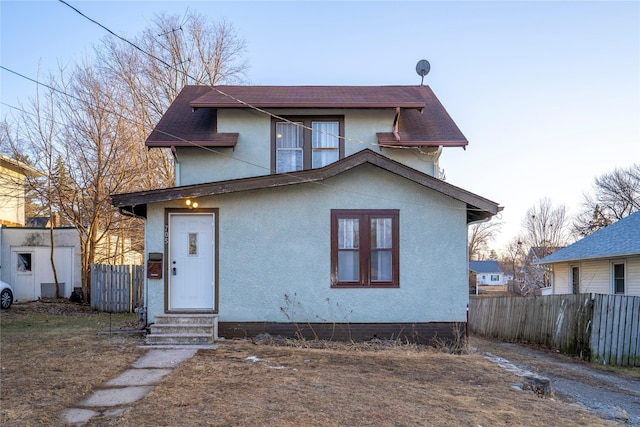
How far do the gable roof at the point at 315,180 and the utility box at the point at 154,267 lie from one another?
1094 millimetres

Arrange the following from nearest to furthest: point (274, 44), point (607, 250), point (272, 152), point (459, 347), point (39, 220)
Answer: point (459, 347)
point (272, 152)
point (274, 44)
point (607, 250)
point (39, 220)

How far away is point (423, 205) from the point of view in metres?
11.1

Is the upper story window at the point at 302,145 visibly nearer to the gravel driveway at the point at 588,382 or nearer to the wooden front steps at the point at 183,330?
the wooden front steps at the point at 183,330

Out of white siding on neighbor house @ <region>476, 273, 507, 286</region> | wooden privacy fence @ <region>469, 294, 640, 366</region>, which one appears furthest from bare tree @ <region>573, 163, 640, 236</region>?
white siding on neighbor house @ <region>476, 273, 507, 286</region>

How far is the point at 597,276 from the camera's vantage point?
20.6 m

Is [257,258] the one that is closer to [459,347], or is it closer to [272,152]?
[272,152]

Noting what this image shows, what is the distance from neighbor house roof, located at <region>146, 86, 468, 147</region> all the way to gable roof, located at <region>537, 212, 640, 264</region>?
8200 millimetres

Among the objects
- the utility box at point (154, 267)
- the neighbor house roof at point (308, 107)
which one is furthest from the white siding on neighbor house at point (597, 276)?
the utility box at point (154, 267)

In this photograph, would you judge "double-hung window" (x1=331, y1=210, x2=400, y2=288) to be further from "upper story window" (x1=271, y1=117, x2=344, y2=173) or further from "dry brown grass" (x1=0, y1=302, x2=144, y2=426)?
"dry brown grass" (x1=0, y1=302, x2=144, y2=426)

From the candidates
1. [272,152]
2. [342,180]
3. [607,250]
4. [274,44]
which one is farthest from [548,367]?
[274,44]

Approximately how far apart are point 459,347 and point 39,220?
1459 inches

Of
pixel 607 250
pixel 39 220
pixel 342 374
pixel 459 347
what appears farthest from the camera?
pixel 39 220

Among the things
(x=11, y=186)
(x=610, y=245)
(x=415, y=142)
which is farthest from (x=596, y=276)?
(x=11, y=186)

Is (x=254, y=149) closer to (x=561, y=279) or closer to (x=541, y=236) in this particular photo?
(x=561, y=279)
